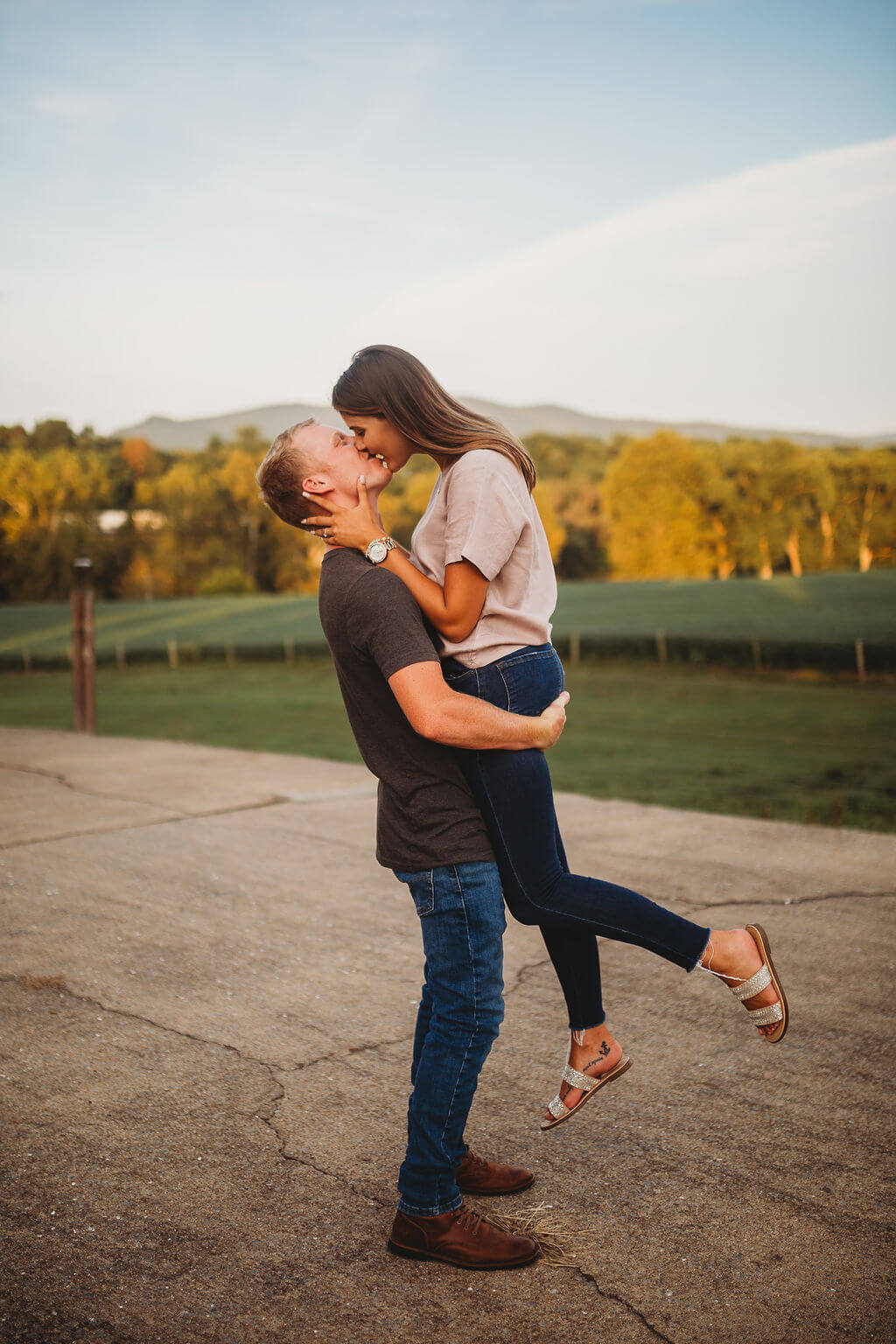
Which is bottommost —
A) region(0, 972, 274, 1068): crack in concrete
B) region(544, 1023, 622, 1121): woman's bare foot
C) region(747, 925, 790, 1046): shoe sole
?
region(0, 972, 274, 1068): crack in concrete

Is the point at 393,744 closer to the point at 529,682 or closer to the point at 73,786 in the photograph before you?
the point at 529,682

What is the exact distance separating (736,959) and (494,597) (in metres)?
0.94

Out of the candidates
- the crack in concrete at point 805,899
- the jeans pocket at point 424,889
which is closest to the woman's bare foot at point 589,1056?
the jeans pocket at point 424,889

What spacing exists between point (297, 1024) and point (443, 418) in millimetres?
1972

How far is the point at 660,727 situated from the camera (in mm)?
14766

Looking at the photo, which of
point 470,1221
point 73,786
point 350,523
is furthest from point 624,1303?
point 73,786

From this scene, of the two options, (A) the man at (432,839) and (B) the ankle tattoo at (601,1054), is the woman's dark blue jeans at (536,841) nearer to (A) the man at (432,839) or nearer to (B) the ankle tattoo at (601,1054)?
(A) the man at (432,839)

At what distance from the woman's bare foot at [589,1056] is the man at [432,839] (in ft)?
1.17

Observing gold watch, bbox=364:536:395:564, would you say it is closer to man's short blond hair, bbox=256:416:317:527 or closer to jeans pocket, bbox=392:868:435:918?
man's short blond hair, bbox=256:416:317:527

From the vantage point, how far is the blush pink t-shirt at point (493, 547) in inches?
80.0

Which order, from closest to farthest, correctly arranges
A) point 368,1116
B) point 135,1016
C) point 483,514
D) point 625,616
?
point 483,514
point 368,1116
point 135,1016
point 625,616

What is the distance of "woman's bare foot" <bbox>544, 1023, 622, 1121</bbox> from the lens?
2.36 m

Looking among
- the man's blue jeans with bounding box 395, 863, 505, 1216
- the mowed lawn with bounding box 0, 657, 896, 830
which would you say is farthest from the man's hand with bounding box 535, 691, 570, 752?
the mowed lawn with bounding box 0, 657, 896, 830

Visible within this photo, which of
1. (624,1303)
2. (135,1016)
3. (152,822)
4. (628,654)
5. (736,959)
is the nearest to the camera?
(624,1303)
